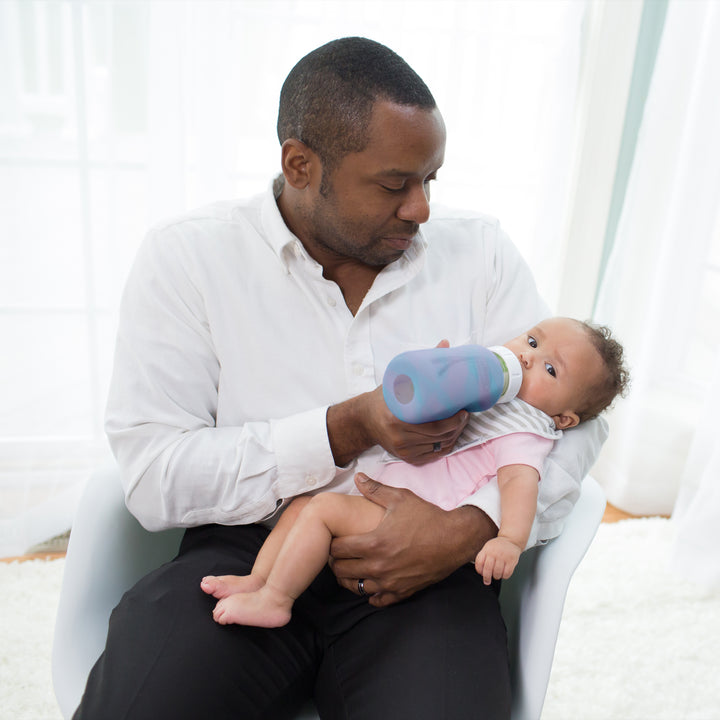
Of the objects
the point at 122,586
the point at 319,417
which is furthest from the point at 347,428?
the point at 122,586

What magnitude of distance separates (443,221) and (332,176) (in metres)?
0.31

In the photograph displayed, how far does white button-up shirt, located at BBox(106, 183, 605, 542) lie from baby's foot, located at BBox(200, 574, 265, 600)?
0.42 feet

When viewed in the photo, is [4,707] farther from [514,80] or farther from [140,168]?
[514,80]

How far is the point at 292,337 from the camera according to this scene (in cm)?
130

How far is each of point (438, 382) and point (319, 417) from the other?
26cm

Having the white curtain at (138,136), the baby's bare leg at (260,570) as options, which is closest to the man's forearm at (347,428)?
the baby's bare leg at (260,570)

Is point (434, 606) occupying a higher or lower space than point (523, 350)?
lower

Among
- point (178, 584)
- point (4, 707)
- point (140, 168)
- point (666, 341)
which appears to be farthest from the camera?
point (666, 341)

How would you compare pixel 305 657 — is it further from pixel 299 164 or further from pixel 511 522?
pixel 299 164

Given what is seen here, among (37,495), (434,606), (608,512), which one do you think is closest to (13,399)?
(37,495)

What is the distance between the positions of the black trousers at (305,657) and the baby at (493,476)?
5 centimetres

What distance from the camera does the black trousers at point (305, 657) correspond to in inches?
37.8

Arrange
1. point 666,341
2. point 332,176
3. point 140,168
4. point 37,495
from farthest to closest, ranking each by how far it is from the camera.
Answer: point 666,341 → point 37,495 → point 140,168 → point 332,176

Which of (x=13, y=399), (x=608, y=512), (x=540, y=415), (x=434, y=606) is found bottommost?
(x=608, y=512)
